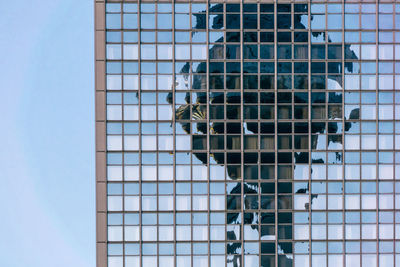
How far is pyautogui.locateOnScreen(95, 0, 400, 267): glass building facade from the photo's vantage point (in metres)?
21.0

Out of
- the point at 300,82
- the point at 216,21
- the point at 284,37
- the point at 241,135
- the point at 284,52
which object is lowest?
the point at 241,135

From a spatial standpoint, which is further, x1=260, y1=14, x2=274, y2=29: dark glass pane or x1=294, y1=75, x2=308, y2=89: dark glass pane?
x1=260, y1=14, x2=274, y2=29: dark glass pane

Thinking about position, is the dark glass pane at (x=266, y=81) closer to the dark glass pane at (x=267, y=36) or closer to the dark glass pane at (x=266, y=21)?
the dark glass pane at (x=267, y=36)

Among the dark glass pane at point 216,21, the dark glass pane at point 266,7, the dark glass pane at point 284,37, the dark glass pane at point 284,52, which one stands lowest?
the dark glass pane at point 284,52

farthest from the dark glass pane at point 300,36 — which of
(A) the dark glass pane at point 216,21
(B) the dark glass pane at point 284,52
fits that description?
(A) the dark glass pane at point 216,21

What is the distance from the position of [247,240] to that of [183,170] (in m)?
7.29

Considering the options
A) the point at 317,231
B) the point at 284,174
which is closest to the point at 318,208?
the point at 317,231

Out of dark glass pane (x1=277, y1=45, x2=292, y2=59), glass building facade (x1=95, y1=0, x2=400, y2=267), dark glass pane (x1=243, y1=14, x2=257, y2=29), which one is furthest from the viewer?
dark glass pane (x1=243, y1=14, x2=257, y2=29)

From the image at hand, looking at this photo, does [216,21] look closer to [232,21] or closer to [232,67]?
[232,21]

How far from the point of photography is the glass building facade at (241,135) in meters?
21.0

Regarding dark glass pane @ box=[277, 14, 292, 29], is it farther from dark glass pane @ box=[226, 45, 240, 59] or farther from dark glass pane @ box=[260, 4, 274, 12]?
dark glass pane @ box=[226, 45, 240, 59]

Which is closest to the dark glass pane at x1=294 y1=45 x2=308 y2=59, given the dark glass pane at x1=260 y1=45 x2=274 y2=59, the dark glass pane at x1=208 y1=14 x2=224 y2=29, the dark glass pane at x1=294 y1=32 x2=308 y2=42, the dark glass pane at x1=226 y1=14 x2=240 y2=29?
the dark glass pane at x1=294 y1=32 x2=308 y2=42

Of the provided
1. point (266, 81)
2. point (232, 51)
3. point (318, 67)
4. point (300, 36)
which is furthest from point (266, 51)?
point (318, 67)

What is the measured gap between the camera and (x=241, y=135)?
68.6 ft
